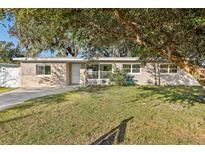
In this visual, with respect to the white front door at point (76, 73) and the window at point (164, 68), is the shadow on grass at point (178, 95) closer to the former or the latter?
the window at point (164, 68)

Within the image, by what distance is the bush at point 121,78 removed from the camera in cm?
2603

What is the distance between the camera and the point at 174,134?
864cm

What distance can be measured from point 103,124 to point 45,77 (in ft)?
57.5

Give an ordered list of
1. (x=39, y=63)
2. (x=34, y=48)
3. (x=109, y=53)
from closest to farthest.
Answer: (x=39, y=63)
(x=34, y=48)
(x=109, y=53)

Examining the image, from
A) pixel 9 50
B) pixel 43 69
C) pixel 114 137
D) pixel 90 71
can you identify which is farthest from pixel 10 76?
pixel 9 50

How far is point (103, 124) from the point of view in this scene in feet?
31.3

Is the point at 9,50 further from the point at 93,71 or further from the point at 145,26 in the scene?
the point at 145,26

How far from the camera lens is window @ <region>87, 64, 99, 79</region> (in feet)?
91.4

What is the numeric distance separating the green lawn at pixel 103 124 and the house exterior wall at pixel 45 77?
13.3 meters

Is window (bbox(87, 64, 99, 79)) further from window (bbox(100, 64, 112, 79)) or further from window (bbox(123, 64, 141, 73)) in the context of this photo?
window (bbox(123, 64, 141, 73))

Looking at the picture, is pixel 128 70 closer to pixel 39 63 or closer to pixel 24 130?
pixel 39 63

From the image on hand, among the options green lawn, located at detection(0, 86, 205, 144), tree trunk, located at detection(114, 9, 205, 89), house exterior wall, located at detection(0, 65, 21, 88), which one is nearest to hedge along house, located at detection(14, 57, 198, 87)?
house exterior wall, located at detection(0, 65, 21, 88)

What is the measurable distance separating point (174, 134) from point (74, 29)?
4.15 metres
